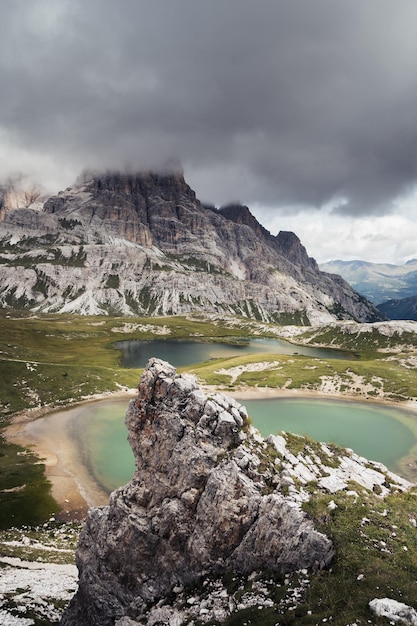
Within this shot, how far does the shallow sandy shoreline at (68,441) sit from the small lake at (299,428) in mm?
1915

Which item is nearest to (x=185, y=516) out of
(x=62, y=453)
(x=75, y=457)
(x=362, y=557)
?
(x=362, y=557)

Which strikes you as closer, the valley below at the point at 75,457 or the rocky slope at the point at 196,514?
the valley below at the point at 75,457

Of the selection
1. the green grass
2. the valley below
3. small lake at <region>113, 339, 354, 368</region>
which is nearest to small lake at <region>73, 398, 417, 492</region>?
the valley below

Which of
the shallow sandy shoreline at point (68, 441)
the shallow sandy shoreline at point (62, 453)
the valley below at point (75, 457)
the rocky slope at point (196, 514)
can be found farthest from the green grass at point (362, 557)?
the shallow sandy shoreline at point (62, 453)

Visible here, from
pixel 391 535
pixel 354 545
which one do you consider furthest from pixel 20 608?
pixel 391 535

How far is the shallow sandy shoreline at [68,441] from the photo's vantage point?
42812 millimetres

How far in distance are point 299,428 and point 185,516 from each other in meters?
46.1

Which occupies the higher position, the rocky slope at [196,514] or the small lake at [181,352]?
the rocky slope at [196,514]

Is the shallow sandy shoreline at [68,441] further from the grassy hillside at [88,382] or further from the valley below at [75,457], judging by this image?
the grassy hillside at [88,382]

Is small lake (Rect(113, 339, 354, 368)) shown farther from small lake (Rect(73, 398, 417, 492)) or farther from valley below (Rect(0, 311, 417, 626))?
small lake (Rect(73, 398, 417, 492))

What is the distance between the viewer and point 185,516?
67.7ft

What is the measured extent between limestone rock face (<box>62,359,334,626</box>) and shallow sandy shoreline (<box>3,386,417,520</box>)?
1787cm

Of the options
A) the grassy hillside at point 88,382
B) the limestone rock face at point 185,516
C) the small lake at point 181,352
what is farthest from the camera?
the small lake at point 181,352

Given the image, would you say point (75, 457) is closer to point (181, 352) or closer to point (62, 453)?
point (62, 453)
